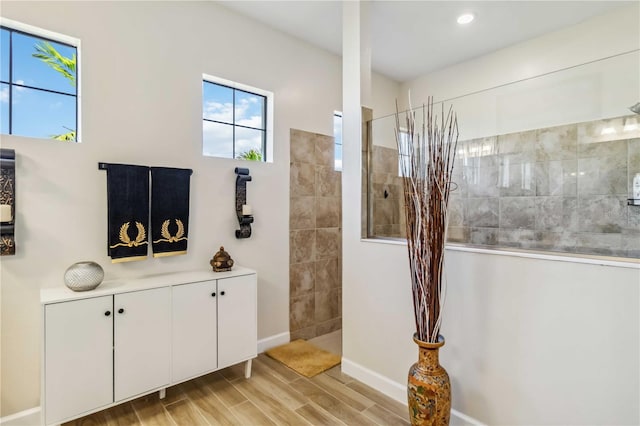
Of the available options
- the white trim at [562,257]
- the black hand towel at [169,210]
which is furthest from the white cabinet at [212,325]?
the white trim at [562,257]

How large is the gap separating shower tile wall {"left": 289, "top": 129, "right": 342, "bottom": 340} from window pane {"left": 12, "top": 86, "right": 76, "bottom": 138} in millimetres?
1732

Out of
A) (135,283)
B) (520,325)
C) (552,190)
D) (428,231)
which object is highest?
(552,190)

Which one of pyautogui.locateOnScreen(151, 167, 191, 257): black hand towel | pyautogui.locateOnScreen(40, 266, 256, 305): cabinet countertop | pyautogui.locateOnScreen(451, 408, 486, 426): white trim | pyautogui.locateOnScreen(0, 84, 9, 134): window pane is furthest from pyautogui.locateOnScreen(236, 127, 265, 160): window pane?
pyautogui.locateOnScreen(451, 408, 486, 426): white trim

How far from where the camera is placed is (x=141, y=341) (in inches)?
78.7

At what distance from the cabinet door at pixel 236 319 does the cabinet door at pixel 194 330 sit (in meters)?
0.05

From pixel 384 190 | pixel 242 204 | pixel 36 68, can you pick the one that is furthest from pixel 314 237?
pixel 36 68

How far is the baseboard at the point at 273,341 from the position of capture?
2967 millimetres

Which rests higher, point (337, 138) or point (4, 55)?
point (4, 55)

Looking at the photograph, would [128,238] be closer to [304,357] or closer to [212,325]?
[212,325]

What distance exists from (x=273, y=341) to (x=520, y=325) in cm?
212

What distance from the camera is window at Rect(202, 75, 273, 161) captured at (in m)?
2.74

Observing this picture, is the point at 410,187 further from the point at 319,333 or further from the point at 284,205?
the point at 319,333

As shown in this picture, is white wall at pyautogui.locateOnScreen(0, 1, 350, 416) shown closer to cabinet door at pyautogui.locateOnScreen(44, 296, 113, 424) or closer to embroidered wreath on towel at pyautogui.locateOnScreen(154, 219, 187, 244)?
embroidered wreath on towel at pyautogui.locateOnScreen(154, 219, 187, 244)

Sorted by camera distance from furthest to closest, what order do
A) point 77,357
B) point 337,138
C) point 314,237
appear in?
point 337,138
point 314,237
point 77,357
